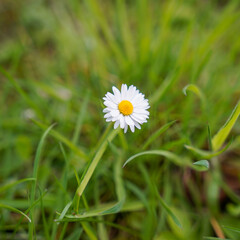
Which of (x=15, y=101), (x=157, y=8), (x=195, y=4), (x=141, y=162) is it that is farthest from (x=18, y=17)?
(x=141, y=162)

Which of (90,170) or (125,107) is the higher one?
(125,107)

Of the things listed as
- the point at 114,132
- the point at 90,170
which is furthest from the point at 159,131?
the point at 90,170

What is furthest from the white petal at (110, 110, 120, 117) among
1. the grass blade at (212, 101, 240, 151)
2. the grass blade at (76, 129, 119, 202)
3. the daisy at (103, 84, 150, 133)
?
the grass blade at (212, 101, 240, 151)

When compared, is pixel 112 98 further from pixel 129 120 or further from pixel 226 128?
pixel 226 128

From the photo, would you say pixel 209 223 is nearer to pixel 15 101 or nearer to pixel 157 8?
pixel 15 101

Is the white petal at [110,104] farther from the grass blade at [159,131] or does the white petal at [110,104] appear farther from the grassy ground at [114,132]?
the grass blade at [159,131]

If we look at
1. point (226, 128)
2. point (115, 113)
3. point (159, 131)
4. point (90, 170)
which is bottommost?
point (90, 170)

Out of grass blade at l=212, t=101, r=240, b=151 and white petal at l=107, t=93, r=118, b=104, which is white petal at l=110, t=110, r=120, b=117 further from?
grass blade at l=212, t=101, r=240, b=151
